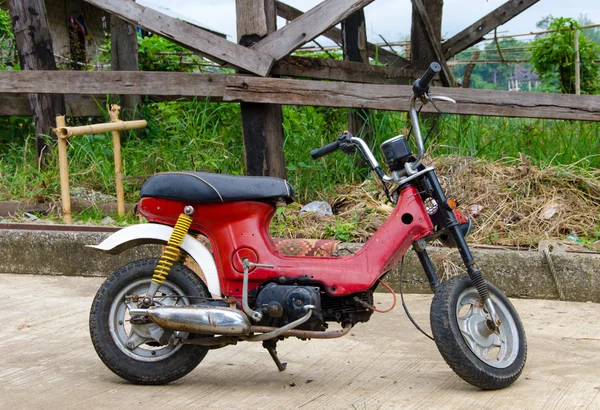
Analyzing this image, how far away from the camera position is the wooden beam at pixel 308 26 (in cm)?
630

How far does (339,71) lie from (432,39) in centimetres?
137

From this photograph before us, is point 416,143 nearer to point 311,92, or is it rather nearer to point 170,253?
point 170,253

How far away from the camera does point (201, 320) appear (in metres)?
3.60

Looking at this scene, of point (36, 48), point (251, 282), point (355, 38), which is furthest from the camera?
point (355, 38)

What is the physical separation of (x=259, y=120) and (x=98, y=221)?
162 cm

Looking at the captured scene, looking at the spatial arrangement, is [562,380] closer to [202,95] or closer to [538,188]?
[538,188]

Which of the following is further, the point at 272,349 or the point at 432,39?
the point at 432,39

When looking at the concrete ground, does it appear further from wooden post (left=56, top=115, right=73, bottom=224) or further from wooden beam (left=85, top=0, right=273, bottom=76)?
wooden beam (left=85, top=0, right=273, bottom=76)

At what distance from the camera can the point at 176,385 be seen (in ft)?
12.3

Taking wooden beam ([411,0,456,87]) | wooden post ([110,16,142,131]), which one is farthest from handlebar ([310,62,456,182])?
wooden post ([110,16,142,131])

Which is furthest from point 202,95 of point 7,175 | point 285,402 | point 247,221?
point 285,402

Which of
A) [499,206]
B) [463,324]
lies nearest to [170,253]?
[463,324]

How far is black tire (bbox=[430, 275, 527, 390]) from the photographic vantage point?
3.56 meters

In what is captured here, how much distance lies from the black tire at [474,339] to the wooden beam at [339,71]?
339 cm
